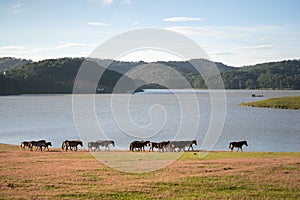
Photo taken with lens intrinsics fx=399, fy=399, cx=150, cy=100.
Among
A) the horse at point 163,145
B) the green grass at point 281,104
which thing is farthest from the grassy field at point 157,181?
the green grass at point 281,104

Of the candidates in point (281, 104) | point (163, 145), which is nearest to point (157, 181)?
point (163, 145)

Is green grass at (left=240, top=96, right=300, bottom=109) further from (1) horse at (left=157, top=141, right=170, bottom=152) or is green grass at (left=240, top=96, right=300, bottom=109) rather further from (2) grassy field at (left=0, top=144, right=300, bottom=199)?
(2) grassy field at (left=0, top=144, right=300, bottom=199)

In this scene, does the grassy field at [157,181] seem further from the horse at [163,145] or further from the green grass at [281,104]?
the green grass at [281,104]

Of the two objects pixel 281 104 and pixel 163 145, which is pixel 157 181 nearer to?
pixel 163 145

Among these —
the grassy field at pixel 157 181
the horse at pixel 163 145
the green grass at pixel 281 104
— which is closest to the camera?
the grassy field at pixel 157 181

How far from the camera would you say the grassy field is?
17.5 m

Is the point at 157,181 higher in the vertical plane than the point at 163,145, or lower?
lower

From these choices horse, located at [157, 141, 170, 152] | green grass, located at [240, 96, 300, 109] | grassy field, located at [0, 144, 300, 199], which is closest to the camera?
grassy field, located at [0, 144, 300, 199]

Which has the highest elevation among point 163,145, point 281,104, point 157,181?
point 281,104

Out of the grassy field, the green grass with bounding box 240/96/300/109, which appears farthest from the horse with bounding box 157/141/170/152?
the green grass with bounding box 240/96/300/109

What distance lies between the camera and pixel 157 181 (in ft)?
67.8

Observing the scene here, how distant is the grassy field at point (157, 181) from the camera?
1755cm

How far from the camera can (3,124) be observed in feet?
269

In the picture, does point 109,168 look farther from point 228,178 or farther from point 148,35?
point 148,35
